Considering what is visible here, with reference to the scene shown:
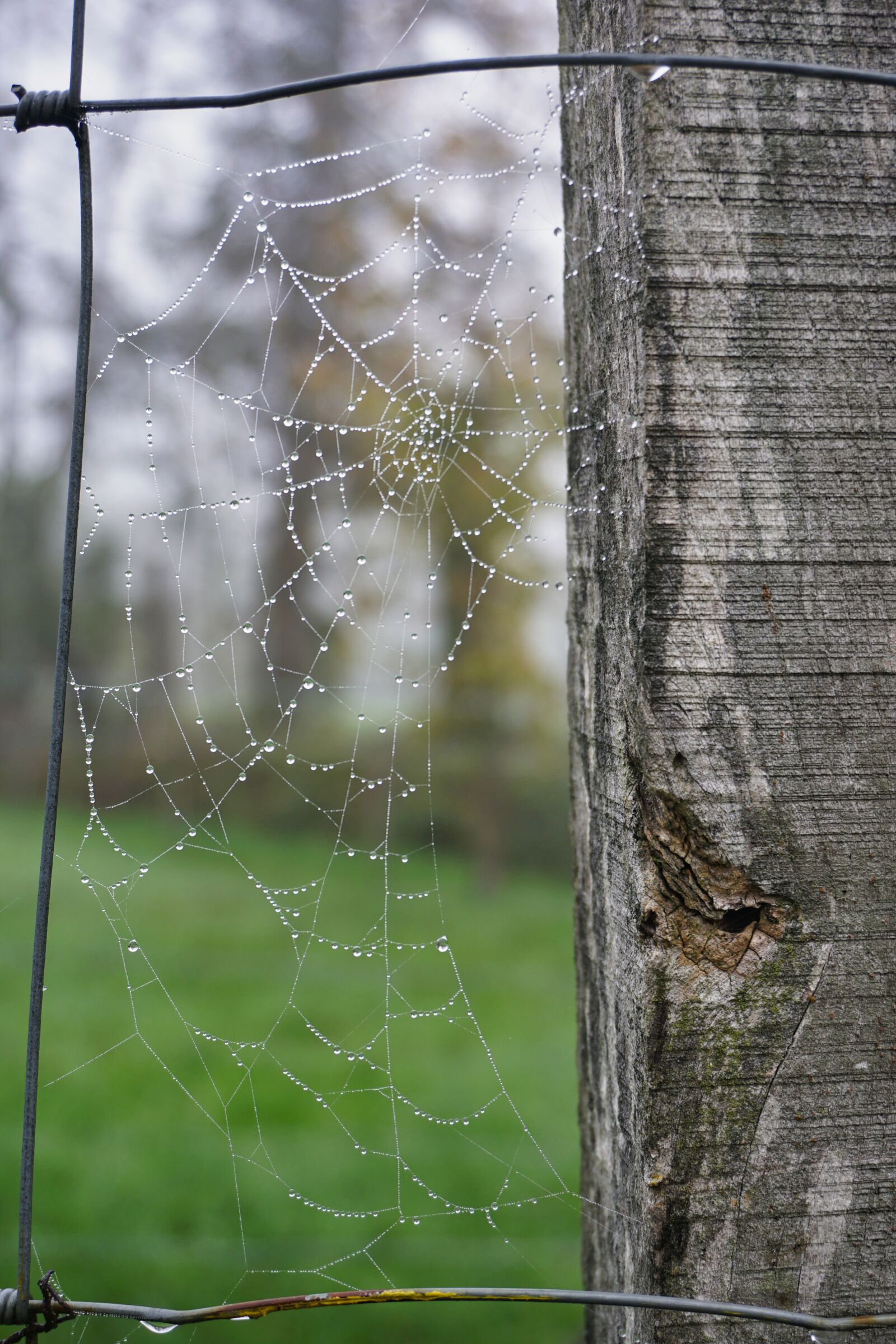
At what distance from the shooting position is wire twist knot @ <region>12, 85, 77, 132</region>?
937mm

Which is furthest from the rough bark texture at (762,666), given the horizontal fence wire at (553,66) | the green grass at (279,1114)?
the green grass at (279,1114)

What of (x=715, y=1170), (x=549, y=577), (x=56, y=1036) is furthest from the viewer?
(x=549, y=577)

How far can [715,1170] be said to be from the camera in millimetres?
826

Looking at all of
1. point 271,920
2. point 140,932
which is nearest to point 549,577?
point 271,920

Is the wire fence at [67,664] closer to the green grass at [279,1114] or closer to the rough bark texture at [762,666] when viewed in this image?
the rough bark texture at [762,666]

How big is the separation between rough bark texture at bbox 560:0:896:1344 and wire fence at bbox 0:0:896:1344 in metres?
0.04

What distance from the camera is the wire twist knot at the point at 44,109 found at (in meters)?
0.94

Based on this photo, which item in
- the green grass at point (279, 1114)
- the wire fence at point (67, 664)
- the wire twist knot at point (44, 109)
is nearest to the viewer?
the wire fence at point (67, 664)

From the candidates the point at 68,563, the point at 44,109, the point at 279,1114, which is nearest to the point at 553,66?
the point at 44,109

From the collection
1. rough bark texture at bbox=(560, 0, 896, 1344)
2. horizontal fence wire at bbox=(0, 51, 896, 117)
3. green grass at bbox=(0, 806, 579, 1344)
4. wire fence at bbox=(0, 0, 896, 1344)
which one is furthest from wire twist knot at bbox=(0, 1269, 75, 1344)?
horizontal fence wire at bbox=(0, 51, 896, 117)

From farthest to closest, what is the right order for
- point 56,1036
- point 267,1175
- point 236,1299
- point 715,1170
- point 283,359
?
point 283,359, point 56,1036, point 267,1175, point 236,1299, point 715,1170

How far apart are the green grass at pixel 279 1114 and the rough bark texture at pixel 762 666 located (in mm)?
873

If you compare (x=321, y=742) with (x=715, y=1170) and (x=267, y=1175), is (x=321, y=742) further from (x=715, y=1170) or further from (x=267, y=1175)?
(x=715, y=1170)

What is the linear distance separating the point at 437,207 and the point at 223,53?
3.60 m
